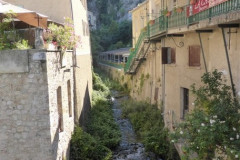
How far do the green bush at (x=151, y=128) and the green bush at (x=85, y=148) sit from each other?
250cm

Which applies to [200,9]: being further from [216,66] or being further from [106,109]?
[106,109]

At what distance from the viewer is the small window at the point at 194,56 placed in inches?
486

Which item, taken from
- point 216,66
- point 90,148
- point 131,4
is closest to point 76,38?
point 90,148

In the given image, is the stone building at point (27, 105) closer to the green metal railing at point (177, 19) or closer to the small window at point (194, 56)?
the green metal railing at point (177, 19)

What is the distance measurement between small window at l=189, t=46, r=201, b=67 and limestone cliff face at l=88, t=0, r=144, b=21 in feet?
173

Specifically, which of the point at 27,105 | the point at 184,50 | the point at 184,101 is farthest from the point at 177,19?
the point at 27,105

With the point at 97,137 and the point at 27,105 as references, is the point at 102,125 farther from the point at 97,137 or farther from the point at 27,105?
the point at 27,105

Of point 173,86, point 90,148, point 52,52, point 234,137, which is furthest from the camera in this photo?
point 173,86

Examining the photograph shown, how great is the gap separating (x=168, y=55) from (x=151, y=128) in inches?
168

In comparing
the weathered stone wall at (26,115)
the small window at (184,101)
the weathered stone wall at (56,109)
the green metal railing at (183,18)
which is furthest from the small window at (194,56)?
the weathered stone wall at (26,115)

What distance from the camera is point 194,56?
12656 millimetres

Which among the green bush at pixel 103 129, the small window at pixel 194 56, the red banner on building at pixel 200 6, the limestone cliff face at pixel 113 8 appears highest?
the limestone cliff face at pixel 113 8

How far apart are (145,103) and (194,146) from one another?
41.6 feet

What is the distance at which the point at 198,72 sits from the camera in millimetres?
12102
